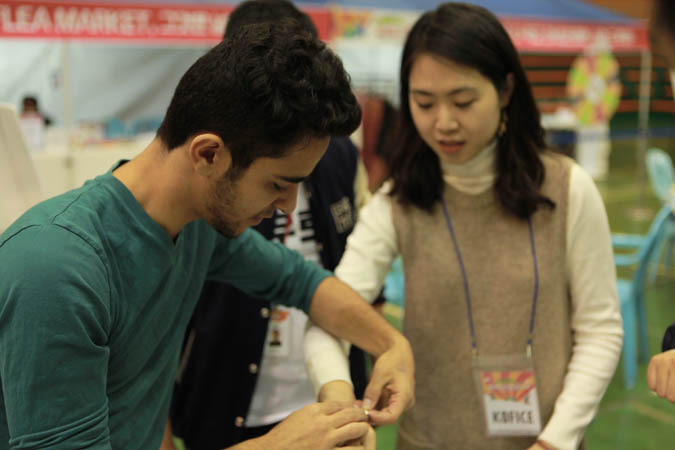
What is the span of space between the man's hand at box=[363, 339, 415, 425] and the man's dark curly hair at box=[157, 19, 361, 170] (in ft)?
1.56

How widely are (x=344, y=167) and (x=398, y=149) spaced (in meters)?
0.23

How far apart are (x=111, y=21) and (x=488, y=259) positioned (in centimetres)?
382

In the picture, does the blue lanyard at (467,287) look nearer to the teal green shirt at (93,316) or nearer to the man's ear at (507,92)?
the man's ear at (507,92)

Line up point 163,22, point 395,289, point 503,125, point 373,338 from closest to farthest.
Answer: point 373,338 < point 503,125 < point 395,289 < point 163,22

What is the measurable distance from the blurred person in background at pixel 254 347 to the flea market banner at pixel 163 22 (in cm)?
316

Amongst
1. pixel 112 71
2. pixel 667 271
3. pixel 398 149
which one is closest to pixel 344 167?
pixel 398 149

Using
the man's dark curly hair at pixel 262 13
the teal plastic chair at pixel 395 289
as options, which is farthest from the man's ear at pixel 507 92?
the teal plastic chair at pixel 395 289

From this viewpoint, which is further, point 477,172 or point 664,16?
point 477,172

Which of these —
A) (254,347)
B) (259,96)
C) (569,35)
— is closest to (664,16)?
(259,96)

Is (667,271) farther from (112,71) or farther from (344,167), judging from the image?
(112,71)

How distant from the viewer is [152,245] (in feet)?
3.36

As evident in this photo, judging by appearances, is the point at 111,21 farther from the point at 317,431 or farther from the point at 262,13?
the point at 317,431

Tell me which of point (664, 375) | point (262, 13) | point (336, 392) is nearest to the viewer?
point (664, 375)

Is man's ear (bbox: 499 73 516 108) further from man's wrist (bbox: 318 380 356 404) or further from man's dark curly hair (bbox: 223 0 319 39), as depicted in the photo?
man's wrist (bbox: 318 380 356 404)
